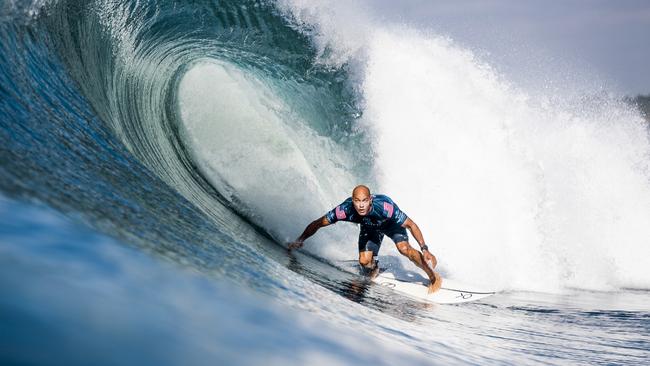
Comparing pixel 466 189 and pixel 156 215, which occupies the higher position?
pixel 466 189

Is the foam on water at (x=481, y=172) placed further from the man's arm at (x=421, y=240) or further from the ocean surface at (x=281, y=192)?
the man's arm at (x=421, y=240)

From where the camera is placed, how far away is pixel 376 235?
23.0 ft

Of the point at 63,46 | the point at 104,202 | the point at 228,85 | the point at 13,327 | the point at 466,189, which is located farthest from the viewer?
the point at 228,85

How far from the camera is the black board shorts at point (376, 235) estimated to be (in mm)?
6863

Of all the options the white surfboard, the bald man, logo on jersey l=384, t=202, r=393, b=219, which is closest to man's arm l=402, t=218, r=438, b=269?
the bald man

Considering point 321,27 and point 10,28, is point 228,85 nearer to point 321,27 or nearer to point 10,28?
point 321,27

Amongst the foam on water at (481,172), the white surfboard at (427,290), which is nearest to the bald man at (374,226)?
the white surfboard at (427,290)

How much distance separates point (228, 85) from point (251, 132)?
3.94ft

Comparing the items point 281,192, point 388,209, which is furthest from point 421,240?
point 281,192

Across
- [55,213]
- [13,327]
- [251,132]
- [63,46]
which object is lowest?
[13,327]

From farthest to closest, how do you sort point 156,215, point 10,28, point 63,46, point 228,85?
point 228,85, point 63,46, point 10,28, point 156,215

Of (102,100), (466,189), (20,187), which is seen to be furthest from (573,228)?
(20,187)

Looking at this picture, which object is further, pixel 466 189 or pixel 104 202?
pixel 466 189

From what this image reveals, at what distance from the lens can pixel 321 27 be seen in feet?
35.0
